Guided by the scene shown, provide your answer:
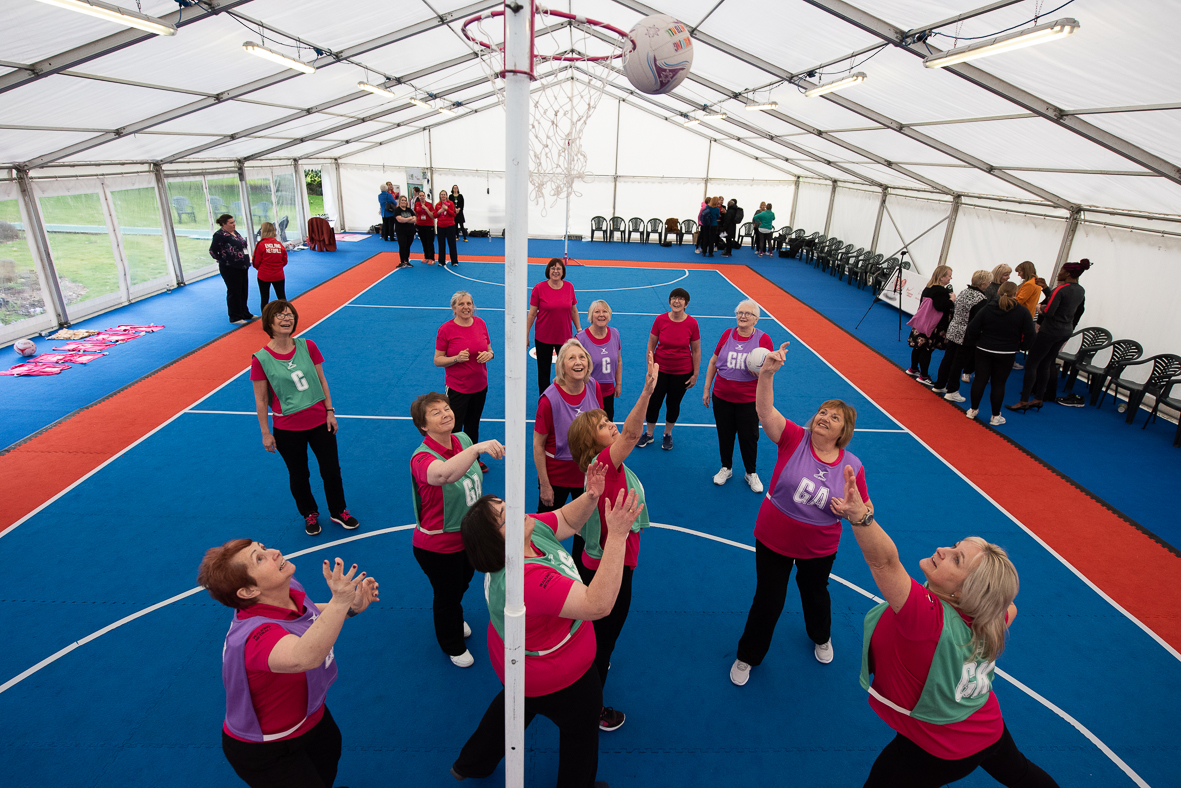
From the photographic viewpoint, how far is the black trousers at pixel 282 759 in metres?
2.57

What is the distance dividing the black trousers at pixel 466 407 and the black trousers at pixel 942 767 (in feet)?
14.3

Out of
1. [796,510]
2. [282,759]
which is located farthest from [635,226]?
[282,759]

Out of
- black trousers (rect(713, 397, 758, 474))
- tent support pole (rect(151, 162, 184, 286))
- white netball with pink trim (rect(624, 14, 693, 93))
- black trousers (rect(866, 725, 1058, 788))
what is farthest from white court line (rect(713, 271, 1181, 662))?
tent support pole (rect(151, 162, 184, 286))

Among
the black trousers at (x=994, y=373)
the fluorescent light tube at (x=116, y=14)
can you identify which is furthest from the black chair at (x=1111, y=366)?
the fluorescent light tube at (x=116, y=14)

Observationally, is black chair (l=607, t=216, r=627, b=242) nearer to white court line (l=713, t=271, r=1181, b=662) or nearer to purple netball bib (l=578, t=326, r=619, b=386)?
white court line (l=713, t=271, r=1181, b=662)

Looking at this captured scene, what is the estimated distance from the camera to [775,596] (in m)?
3.99

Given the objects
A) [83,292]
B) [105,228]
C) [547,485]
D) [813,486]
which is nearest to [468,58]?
[105,228]

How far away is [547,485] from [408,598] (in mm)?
1630

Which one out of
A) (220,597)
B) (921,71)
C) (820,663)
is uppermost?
(921,71)

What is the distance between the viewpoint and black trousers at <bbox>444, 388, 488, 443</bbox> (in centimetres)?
619

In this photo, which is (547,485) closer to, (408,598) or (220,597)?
(408,598)

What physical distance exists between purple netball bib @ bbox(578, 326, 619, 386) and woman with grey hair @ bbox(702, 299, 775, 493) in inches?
40.7

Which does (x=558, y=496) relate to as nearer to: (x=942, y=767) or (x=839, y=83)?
(x=942, y=767)

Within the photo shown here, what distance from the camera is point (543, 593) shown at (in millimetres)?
2479
